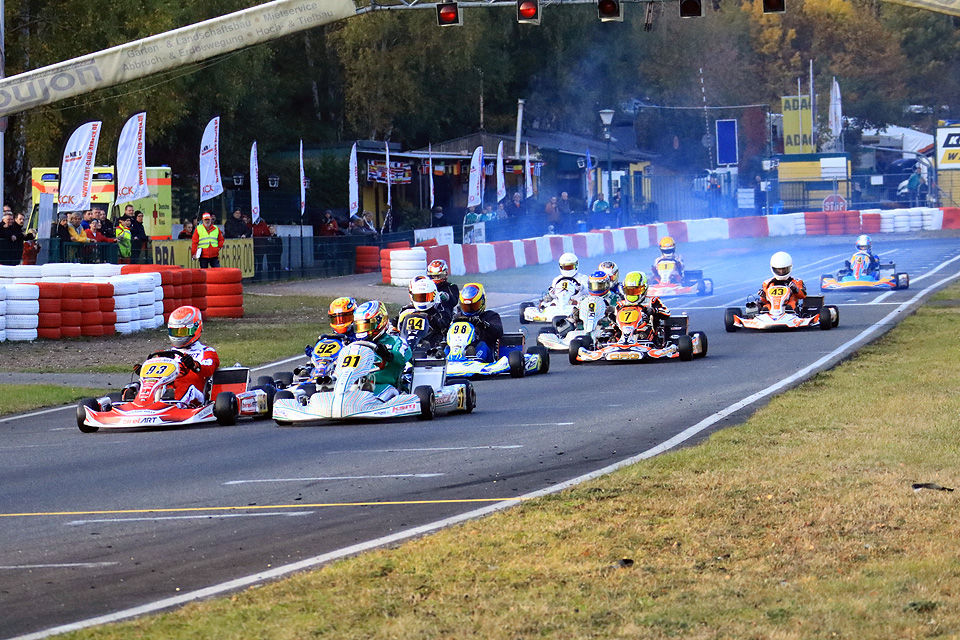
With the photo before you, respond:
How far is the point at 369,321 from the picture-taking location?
12.6 metres

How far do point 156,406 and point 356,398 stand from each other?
1.79 metres

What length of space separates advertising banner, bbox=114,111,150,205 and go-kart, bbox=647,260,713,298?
31.7ft

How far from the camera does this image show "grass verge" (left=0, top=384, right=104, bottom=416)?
1466 cm

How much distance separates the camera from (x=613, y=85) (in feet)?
239

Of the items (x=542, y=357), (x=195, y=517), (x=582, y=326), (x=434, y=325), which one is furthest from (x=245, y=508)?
(x=582, y=326)

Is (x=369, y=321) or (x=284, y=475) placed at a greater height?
(x=369, y=321)

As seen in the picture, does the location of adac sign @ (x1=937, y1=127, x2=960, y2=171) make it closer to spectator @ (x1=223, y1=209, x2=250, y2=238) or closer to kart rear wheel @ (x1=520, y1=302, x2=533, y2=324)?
spectator @ (x1=223, y1=209, x2=250, y2=238)

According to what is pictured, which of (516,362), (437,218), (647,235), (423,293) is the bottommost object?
(516,362)

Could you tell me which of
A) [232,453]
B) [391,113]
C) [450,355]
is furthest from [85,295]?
[391,113]

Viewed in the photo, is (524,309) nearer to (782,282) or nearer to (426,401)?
(782,282)

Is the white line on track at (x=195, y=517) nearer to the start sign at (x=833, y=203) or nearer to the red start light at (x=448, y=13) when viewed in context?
the red start light at (x=448, y=13)

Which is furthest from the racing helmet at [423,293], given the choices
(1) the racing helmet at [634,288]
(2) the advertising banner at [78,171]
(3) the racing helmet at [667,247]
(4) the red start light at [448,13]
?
(2) the advertising banner at [78,171]

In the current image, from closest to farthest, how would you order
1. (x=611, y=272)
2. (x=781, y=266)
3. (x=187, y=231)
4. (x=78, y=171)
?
(x=611, y=272) → (x=781, y=266) → (x=78, y=171) → (x=187, y=231)

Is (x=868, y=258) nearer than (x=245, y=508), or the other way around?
(x=245, y=508)
